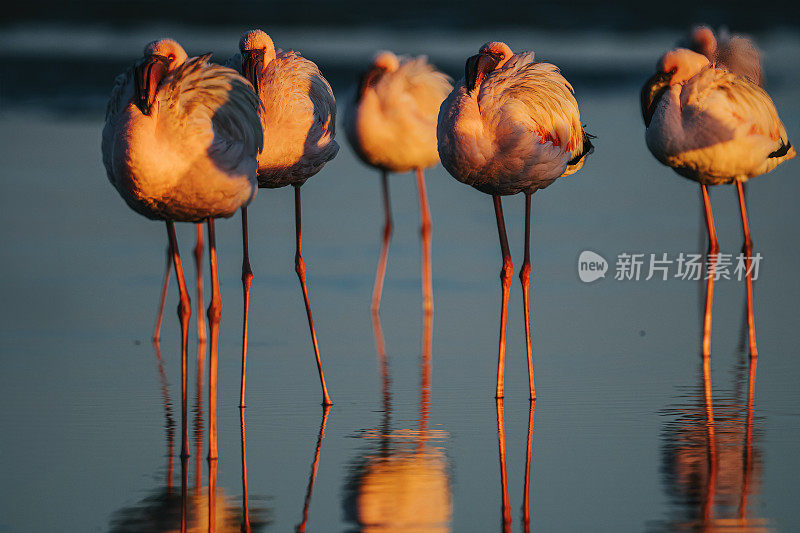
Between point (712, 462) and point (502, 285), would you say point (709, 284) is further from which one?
point (712, 462)

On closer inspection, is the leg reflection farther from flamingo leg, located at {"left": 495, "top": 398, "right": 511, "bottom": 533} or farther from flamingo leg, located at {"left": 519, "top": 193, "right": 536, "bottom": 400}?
flamingo leg, located at {"left": 519, "top": 193, "right": 536, "bottom": 400}

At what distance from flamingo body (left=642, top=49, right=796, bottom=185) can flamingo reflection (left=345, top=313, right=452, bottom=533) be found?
2629mm

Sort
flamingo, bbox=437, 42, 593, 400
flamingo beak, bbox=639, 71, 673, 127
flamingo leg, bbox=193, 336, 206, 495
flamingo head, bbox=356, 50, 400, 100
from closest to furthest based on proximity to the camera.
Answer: flamingo leg, bbox=193, 336, 206, 495
flamingo, bbox=437, 42, 593, 400
flamingo beak, bbox=639, 71, 673, 127
flamingo head, bbox=356, 50, 400, 100

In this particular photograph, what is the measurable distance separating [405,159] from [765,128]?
132 inches

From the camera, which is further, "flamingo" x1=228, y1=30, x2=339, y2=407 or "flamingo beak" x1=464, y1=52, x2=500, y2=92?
"flamingo" x1=228, y1=30, x2=339, y2=407

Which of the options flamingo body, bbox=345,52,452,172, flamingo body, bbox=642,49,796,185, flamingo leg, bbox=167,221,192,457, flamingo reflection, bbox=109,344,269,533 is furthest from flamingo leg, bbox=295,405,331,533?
flamingo body, bbox=345,52,452,172

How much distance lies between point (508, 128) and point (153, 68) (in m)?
1.94

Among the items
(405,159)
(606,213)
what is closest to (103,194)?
(405,159)

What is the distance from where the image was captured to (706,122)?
7809 millimetres

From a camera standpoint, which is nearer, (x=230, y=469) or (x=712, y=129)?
(x=230, y=469)

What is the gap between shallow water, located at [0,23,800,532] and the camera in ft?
16.6

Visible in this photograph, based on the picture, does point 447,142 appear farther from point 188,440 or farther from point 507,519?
point 507,519

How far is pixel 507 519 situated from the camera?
4.84 meters

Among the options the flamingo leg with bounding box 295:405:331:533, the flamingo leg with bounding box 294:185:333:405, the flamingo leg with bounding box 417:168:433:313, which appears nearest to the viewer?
the flamingo leg with bounding box 295:405:331:533
